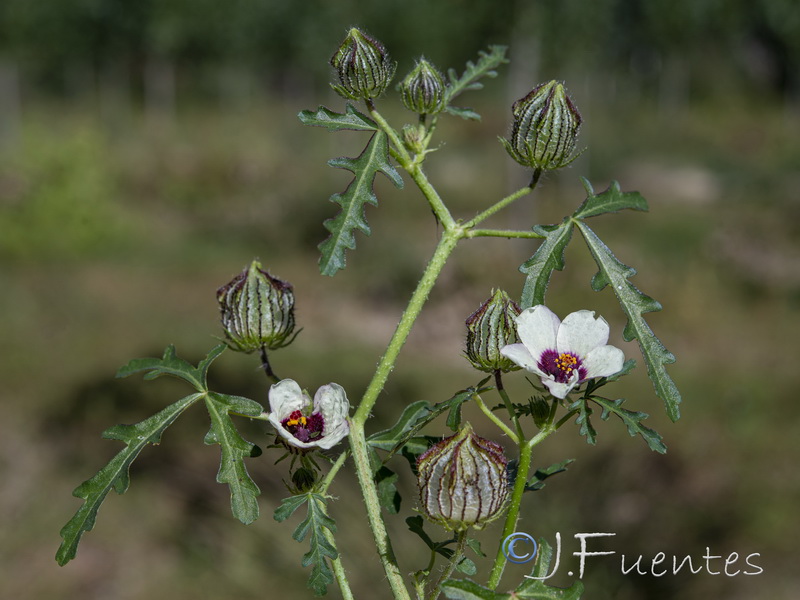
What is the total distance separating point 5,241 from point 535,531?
9.05 metres

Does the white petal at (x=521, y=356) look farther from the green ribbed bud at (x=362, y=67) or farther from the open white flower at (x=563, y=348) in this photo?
the green ribbed bud at (x=362, y=67)

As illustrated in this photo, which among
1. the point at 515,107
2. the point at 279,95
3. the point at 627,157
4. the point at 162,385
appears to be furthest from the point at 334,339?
the point at 279,95

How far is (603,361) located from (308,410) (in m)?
0.46

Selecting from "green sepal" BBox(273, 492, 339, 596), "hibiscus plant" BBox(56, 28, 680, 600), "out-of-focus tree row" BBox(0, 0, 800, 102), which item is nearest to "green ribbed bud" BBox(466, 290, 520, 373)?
"hibiscus plant" BBox(56, 28, 680, 600)

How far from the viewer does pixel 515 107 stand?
1.36m

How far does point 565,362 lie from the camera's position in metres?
1.21

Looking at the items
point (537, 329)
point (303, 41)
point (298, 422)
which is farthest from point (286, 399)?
point (303, 41)

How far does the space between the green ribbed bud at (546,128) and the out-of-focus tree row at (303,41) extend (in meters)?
13.1

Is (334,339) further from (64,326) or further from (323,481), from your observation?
(323,481)

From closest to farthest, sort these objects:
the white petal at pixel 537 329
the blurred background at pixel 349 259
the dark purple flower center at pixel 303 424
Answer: the white petal at pixel 537 329
the dark purple flower center at pixel 303 424
the blurred background at pixel 349 259

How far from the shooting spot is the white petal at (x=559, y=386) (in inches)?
42.6

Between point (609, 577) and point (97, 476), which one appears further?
point (609, 577)

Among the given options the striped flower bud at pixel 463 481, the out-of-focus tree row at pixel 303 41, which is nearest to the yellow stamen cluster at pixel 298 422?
the striped flower bud at pixel 463 481

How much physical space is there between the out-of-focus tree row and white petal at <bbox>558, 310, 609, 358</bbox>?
43.6 feet
